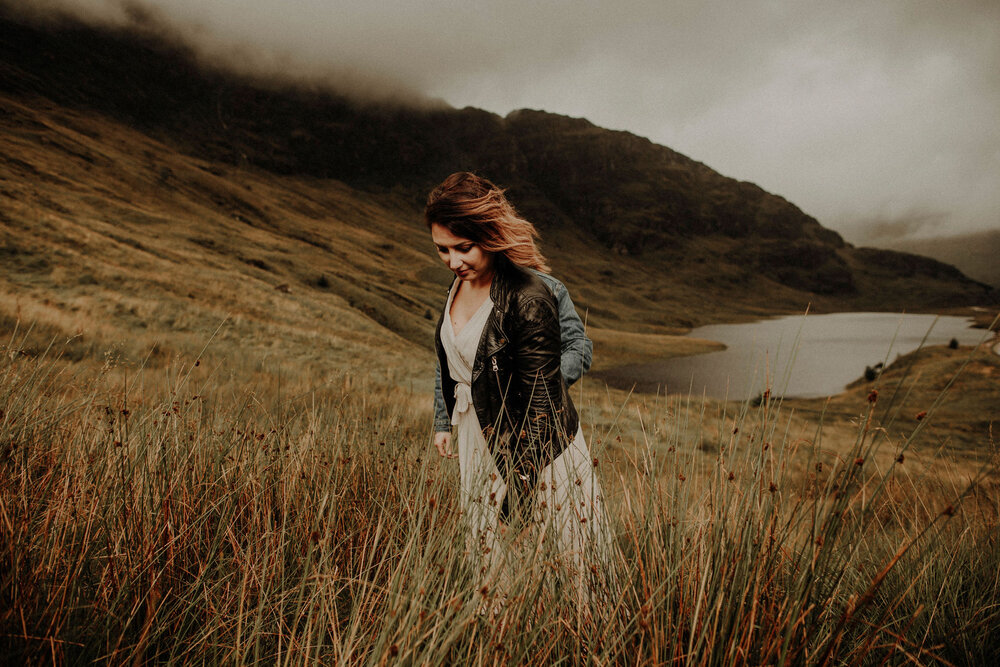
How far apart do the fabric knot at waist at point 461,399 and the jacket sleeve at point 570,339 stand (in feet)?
1.85

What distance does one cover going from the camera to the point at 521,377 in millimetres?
2266

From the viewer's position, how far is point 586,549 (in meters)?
1.66

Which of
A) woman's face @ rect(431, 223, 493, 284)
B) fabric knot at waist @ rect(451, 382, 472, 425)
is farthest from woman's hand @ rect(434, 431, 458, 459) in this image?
woman's face @ rect(431, 223, 493, 284)

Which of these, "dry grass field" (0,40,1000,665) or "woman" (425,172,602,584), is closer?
"dry grass field" (0,40,1000,665)

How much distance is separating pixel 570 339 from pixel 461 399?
0.72 metres

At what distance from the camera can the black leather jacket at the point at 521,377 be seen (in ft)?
7.07

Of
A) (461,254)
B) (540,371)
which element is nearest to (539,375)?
(540,371)

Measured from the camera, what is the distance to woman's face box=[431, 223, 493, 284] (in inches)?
89.3

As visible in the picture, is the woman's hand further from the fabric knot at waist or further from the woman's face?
the woman's face

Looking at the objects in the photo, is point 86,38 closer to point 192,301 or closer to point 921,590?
point 192,301

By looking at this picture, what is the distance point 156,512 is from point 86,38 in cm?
26046

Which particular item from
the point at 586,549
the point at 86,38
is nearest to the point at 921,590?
the point at 586,549

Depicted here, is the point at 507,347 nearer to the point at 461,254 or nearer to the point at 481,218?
the point at 461,254

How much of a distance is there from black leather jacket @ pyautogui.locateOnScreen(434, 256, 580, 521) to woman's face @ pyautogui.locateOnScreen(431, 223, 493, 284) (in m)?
0.11
